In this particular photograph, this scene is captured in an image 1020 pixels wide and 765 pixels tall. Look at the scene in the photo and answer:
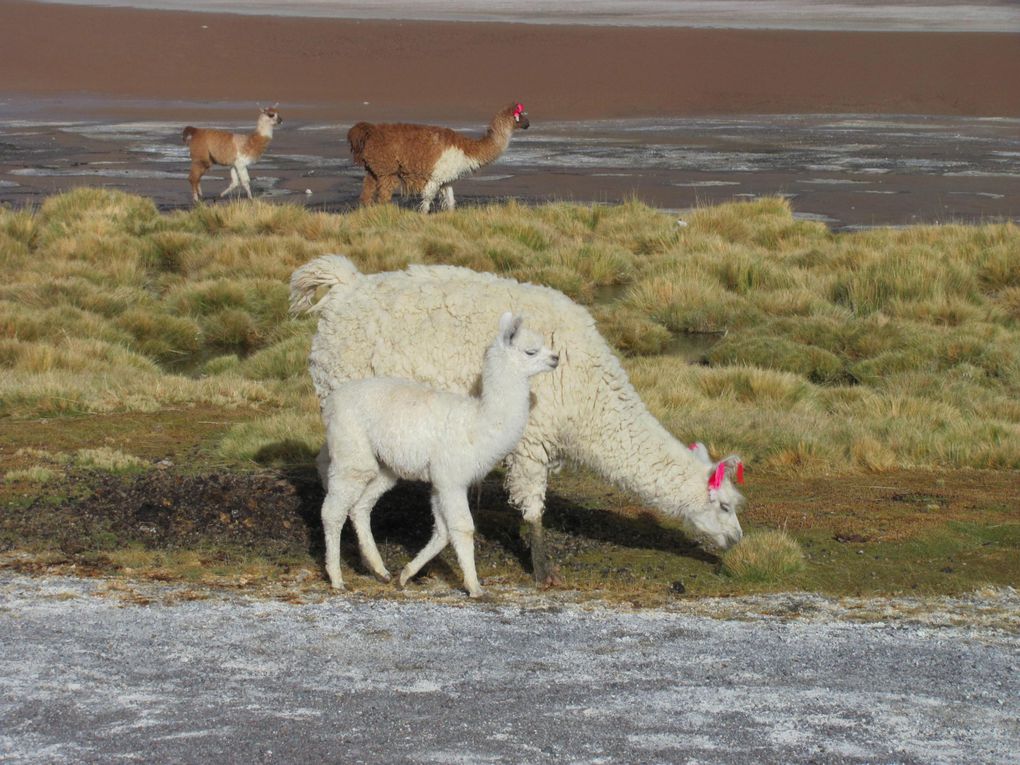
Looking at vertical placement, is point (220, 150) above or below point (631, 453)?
above

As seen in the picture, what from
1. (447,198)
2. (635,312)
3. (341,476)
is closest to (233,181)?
(447,198)

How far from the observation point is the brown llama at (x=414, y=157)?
2139 cm

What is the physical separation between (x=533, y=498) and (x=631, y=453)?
1.85 feet

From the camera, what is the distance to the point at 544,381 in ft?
24.6

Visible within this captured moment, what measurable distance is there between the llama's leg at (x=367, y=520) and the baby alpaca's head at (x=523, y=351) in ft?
3.09

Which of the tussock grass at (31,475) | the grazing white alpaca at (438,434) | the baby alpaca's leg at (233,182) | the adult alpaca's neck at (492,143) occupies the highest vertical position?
the adult alpaca's neck at (492,143)

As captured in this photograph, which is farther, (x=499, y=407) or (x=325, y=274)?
(x=325, y=274)

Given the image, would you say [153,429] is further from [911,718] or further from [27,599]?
[911,718]

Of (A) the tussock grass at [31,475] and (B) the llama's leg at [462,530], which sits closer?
(B) the llama's leg at [462,530]

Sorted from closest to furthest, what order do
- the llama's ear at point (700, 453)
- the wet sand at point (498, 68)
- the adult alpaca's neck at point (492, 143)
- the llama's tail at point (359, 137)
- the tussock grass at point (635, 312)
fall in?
1. the llama's ear at point (700, 453)
2. the tussock grass at point (635, 312)
3. the llama's tail at point (359, 137)
4. the adult alpaca's neck at point (492, 143)
5. the wet sand at point (498, 68)

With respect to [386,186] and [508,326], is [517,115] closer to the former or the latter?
[386,186]

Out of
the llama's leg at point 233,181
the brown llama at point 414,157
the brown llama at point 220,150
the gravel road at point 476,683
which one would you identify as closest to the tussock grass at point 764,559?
the gravel road at point 476,683

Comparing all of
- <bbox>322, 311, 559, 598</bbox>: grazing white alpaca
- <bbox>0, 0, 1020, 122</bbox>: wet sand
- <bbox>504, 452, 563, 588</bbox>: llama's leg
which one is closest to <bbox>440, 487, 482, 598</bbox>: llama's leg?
<bbox>322, 311, 559, 598</bbox>: grazing white alpaca

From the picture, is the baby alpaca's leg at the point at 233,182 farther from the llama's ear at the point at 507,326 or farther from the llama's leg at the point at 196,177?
the llama's ear at the point at 507,326
